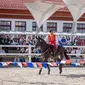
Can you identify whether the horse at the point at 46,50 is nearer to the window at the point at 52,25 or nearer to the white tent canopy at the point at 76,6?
the white tent canopy at the point at 76,6

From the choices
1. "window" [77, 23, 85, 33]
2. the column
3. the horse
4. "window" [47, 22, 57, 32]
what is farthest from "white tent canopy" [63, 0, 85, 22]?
"window" [77, 23, 85, 33]

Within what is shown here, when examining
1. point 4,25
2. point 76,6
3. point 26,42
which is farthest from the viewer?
point 4,25

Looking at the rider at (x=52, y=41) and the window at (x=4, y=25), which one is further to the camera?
the window at (x=4, y=25)

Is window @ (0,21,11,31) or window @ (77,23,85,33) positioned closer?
window @ (0,21,11,31)

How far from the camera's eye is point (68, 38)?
874 inches

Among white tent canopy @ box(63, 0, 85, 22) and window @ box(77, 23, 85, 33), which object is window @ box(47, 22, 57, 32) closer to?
window @ box(77, 23, 85, 33)

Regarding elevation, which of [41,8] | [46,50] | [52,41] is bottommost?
[46,50]

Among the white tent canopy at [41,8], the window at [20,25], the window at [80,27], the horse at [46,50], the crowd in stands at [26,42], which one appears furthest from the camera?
the window at [80,27]

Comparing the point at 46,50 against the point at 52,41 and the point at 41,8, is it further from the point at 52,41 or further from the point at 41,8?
the point at 41,8

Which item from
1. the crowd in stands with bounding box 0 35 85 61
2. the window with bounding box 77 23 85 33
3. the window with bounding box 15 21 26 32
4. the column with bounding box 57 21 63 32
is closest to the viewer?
the crowd in stands with bounding box 0 35 85 61

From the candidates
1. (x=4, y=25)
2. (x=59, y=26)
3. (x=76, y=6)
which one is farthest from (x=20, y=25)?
(x=76, y=6)

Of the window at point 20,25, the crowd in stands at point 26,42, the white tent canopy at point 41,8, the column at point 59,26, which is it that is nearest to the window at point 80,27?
the column at point 59,26

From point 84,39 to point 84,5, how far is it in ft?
21.1

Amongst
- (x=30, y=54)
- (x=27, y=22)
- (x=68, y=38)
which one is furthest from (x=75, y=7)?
→ (x=27, y=22)
